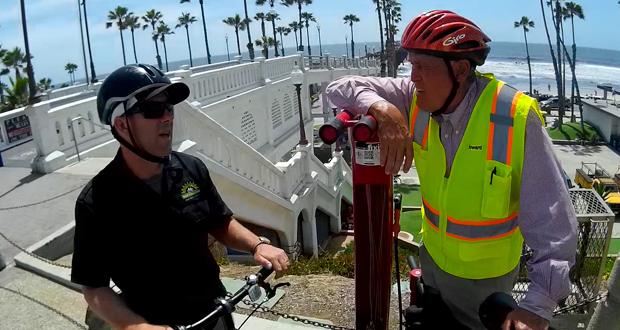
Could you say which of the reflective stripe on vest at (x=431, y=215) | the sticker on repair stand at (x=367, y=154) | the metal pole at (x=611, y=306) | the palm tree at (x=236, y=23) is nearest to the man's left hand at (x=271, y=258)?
the sticker on repair stand at (x=367, y=154)

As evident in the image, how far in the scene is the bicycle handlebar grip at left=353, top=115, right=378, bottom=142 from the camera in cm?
185

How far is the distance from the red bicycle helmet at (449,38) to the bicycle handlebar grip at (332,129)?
42 centimetres

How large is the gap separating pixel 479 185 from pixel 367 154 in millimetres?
504

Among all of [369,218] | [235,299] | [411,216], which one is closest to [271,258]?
[235,299]

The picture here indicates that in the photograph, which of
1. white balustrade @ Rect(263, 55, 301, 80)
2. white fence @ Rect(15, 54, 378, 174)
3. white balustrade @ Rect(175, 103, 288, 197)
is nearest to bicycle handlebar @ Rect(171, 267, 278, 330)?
white balustrade @ Rect(175, 103, 288, 197)

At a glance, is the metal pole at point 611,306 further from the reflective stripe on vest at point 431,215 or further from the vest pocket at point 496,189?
the vest pocket at point 496,189

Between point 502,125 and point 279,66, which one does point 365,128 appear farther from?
point 279,66

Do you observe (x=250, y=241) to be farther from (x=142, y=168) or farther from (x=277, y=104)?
(x=277, y=104)

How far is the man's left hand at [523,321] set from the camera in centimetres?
152

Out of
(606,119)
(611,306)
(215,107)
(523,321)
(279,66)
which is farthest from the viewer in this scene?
(606,119)

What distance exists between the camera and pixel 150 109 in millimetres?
2080

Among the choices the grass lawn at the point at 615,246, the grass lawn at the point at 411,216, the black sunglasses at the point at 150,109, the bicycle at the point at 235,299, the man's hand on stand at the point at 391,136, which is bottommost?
the grass lawn at the point at 615,246

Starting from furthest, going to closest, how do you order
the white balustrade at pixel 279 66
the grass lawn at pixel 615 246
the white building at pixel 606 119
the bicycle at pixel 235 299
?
the white building at pixel 606 119, the white balustrade at pixel 279 66, the grass lawn at pixel 615 246, the bicycle at pixel 235 299

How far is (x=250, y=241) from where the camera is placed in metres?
2.37
